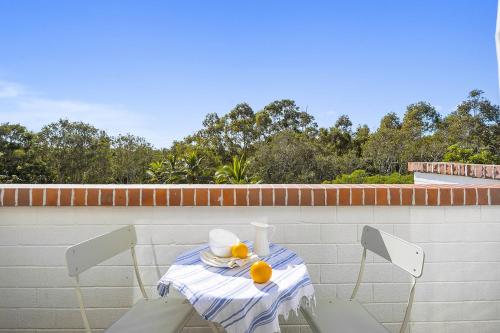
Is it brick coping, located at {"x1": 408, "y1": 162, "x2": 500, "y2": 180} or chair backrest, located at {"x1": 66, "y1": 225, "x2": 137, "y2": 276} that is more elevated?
brick coping, located at {"x1": 408, "y1": 162, "x2": 500, "y2": 180}

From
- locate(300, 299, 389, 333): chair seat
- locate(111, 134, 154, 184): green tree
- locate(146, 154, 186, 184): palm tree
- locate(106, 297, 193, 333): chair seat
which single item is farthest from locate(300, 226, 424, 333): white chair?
locate(111, 134, 154, 184): green tree

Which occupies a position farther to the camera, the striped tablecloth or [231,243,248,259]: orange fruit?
[231,243,248,259]: orange fruit

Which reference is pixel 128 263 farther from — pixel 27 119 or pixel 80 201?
pixel 27 119

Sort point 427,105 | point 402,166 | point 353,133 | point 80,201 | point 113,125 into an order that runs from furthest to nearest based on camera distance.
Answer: point 427,105
point 353,133
point 113,125
point 402,166
point 80,201

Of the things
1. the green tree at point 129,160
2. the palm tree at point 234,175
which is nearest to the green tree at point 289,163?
the palm tree at point 234,175

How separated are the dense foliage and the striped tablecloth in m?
12.6

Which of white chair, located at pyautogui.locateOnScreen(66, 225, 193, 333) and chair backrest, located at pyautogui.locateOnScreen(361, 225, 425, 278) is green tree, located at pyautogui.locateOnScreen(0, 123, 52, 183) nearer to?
white chair, located at pyautogui.locateOnScreen(66, 225, 193, 333)

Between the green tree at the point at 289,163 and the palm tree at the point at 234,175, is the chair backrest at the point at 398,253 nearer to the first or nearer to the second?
the palm tree at the point at 234,175

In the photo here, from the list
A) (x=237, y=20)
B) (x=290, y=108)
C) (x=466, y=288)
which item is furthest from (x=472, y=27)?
(x=466, y=288)

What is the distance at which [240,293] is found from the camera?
1.44m

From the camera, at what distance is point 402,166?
60.6ft

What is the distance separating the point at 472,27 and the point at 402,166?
17636 mm

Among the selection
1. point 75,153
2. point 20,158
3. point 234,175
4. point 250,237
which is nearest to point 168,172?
point 234,175

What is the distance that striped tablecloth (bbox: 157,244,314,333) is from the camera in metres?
1.39
